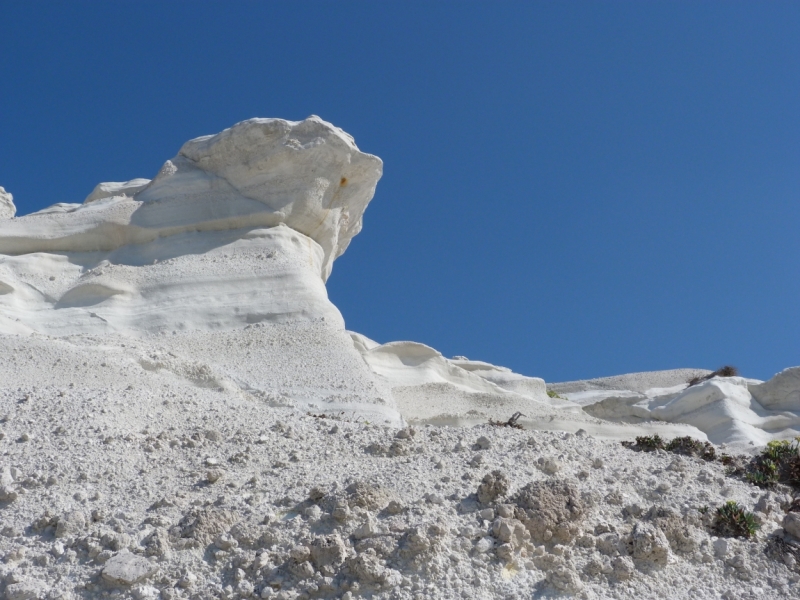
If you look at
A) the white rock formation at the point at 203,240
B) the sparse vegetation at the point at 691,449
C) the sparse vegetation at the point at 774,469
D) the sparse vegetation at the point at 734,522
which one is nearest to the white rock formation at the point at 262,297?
the white rock formation at the point at 203,240

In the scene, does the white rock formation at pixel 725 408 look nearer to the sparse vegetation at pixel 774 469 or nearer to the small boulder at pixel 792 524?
the sparse vegetation at pixel 774 469

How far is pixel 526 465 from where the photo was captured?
7.46 metres

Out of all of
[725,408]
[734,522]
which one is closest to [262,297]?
[734,522]

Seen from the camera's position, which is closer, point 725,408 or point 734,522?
point 734,522

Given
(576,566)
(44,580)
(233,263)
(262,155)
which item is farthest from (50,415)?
(262,155)

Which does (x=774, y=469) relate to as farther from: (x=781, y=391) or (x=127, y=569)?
(x=781, y=391)

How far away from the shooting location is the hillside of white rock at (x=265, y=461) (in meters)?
5.59

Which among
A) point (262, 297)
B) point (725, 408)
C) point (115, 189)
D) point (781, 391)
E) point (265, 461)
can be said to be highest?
point (115, 189)

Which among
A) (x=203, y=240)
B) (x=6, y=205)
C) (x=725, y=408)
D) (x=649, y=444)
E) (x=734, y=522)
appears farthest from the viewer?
(x=6, y=205)

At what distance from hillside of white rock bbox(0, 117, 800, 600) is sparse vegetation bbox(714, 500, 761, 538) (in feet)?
0.24

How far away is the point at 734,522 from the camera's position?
6594 millimetres

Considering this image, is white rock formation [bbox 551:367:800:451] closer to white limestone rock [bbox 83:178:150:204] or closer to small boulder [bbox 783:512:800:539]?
small boulder [bbox 783:512:800:539]

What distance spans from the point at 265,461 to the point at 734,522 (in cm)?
386

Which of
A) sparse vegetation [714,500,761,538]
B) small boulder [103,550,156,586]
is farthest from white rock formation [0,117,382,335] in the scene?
sparse vegetation [714,500,761,538]
